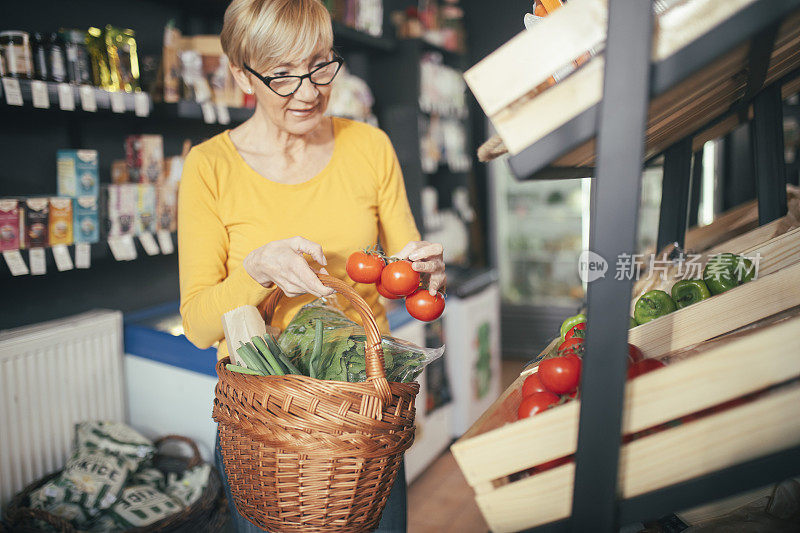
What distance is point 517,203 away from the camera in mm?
5617

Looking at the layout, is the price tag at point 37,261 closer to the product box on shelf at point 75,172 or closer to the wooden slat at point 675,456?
the product box on shelf at point 75,172

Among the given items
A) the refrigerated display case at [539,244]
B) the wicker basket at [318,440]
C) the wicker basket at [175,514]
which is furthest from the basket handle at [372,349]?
the refrigerated display case at [539,244]

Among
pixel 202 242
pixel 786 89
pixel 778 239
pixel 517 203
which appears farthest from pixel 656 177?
pixel 202 242

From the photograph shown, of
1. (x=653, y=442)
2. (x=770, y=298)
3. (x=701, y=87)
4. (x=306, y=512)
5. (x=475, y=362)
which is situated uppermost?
(x=701, y=87)

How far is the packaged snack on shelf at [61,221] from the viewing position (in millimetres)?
2189

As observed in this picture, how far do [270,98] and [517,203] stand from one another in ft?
14.4

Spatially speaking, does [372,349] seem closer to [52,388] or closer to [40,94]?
[40,94]

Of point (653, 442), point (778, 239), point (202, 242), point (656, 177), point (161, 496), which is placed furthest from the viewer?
point (656, 177)

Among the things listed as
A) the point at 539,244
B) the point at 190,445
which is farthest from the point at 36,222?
the point at 539,244

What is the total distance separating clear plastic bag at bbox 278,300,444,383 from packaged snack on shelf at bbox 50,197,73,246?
1.34m

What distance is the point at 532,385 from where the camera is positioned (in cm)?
100

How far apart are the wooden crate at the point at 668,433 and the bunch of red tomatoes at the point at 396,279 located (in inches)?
22.0

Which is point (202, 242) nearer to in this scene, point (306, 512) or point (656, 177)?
point (306, 512)

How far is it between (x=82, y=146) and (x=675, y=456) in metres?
2.60
